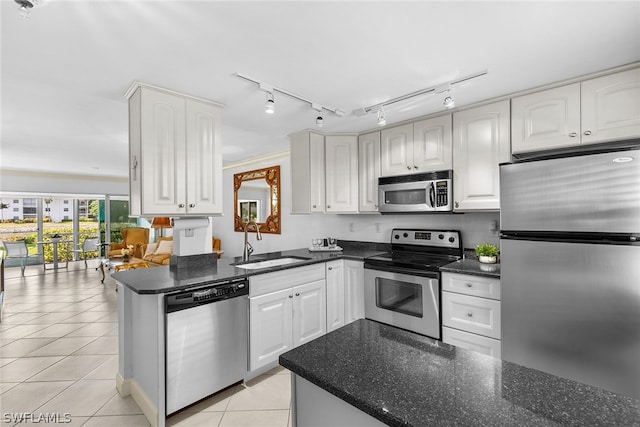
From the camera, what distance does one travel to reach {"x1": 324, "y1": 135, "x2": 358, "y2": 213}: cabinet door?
341cm

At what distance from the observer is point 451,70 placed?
6.55ft

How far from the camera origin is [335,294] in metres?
3.07

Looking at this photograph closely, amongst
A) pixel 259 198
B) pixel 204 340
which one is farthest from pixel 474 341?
pixel 259 198

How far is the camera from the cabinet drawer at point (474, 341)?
7.18 feet

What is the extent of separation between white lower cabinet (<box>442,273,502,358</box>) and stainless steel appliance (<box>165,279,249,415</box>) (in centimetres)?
161

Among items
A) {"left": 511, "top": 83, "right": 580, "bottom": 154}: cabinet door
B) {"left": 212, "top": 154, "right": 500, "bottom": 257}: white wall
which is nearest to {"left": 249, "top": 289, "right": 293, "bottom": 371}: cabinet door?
{"left": 212, "top": 154, "right": 500, "bottom": 257}: white wall

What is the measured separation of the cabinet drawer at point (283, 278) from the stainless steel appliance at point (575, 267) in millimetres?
1547

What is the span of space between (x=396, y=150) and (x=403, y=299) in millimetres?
1474

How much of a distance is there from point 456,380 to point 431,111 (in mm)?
2480

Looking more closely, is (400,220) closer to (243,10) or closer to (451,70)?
(451,70)

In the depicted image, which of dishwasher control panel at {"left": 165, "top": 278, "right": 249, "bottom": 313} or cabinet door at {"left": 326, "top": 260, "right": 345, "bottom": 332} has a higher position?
dishwasher control panel at {"left": 165, "top": 278, "right": 249, "bottom": 313}

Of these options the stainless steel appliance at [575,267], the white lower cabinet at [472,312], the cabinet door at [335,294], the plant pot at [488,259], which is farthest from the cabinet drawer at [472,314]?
the cabinet door at [335,294]

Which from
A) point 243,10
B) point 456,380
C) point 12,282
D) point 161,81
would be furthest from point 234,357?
point 12,282

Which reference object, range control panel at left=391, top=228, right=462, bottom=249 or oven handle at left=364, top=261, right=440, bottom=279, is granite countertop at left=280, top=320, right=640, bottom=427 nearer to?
oven handle at left=364, top=261, right=440, bottom=279
